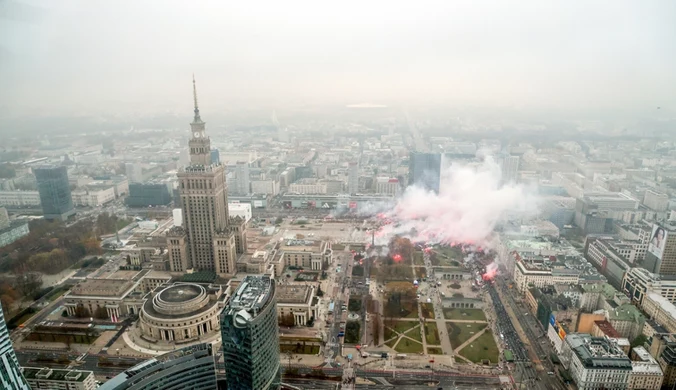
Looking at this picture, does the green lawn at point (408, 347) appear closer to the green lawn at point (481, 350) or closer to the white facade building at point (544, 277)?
the green lawn at point (481, 350)

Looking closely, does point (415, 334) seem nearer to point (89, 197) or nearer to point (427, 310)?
point (427, 310)

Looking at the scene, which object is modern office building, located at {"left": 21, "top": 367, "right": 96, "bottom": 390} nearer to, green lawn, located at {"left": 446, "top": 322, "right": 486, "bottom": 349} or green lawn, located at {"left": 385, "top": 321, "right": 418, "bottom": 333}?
green lawn, located at {"left": 385, "top": 321, "right": 418, "bottom": 333}

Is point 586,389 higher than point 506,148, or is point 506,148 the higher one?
point 506,148

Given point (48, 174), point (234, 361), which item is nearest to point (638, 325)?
point (234, 361)

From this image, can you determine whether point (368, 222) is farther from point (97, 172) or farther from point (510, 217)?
point (97, 172)

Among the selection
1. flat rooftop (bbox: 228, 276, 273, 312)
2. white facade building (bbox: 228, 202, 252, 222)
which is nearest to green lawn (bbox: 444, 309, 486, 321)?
flat rooftop (bbox: 228, 276, 273, 312)

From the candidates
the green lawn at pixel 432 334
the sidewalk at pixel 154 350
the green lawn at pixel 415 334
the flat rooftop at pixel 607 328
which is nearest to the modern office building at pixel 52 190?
the sidewalk at pixel 154 350
